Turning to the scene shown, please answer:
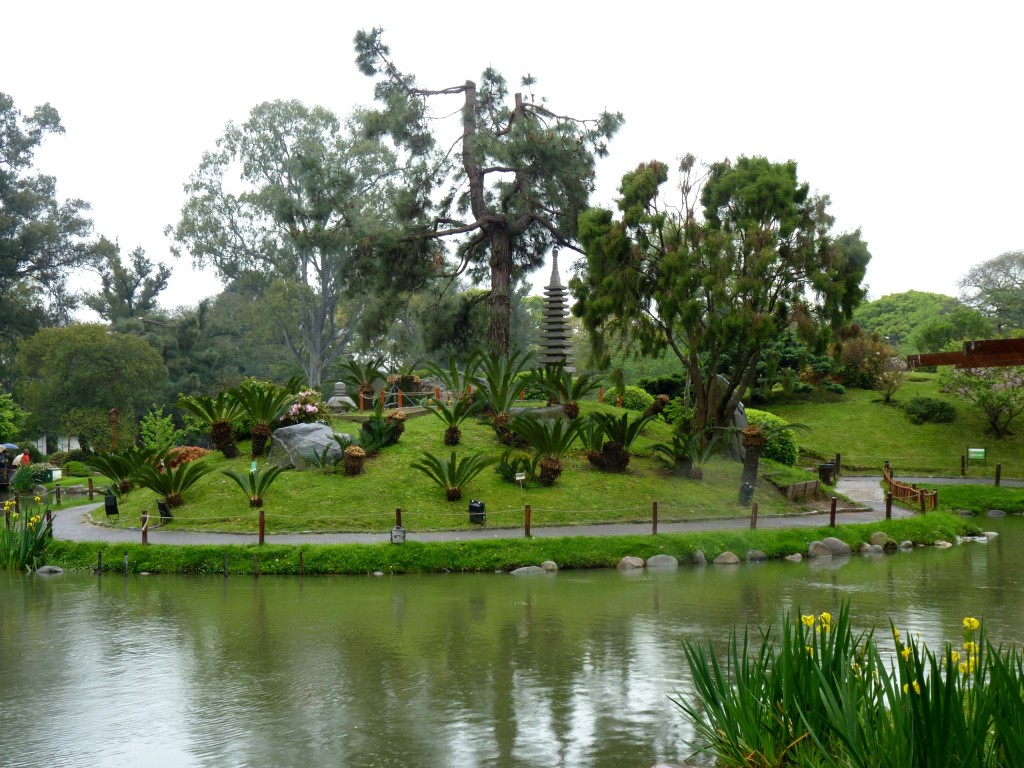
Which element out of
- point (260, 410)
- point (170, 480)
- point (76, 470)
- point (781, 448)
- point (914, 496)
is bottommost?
point (914, 496)

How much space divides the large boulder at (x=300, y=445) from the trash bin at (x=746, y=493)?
10489mm

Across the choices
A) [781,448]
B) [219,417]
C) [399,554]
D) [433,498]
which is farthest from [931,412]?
[399,554]

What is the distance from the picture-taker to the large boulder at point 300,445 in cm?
2656

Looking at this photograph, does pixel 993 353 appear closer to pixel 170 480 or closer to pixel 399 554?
pixel 399 554

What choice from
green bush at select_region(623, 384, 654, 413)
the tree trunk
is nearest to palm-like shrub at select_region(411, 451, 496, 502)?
the tree trunk

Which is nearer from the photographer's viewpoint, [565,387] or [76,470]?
[565,387]

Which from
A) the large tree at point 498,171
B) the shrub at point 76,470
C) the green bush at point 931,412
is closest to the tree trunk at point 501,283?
the large tree at point 498,171

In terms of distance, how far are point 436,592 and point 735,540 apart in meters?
7.06

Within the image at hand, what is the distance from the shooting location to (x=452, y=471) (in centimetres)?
2469

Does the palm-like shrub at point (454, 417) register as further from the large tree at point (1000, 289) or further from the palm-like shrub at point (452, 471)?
the large tree at point (1000, 289)

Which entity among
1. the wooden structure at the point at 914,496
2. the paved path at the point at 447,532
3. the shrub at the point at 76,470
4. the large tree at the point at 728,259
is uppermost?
the large tree at the point at 728,259

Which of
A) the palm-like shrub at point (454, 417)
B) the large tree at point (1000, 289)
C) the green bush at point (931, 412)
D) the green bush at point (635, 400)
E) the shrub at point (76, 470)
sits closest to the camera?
the palm-like shrub at point (454, 417)

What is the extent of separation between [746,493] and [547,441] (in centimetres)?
A: 537

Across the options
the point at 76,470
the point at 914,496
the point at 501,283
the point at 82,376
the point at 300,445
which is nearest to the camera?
the point at 300,445
